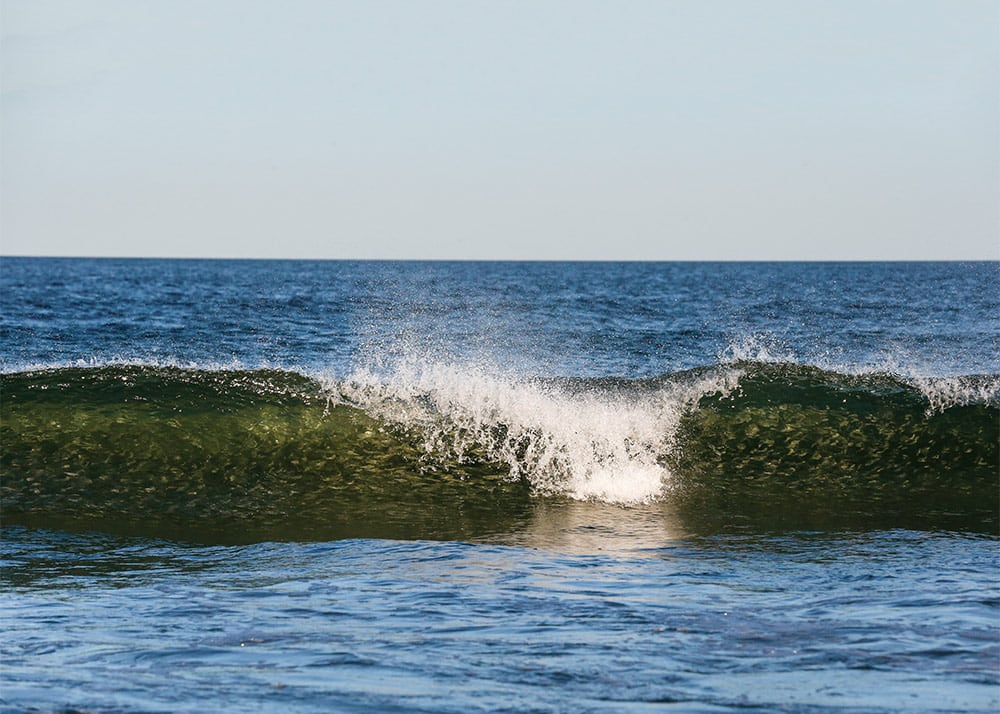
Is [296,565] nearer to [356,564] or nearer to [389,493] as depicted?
[356,564]

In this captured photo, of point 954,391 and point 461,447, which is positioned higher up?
point 954,391

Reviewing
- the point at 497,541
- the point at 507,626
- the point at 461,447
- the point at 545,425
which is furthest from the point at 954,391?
the point at 507,626

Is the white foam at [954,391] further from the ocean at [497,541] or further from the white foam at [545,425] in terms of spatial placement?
the white foam at [545,425]

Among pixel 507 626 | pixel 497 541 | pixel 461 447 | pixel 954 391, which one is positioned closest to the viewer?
pixel 507 626

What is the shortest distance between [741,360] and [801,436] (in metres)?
2.35

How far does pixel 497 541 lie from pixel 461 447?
3390 mm

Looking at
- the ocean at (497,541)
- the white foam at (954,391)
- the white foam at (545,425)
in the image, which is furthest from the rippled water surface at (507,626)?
the white foam at (954,391)

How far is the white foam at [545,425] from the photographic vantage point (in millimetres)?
11422

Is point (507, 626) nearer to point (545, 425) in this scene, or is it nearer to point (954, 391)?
point (545, 425)

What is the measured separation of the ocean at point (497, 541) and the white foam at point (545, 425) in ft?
0.12

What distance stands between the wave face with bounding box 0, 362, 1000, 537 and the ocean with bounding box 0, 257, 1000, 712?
43mm

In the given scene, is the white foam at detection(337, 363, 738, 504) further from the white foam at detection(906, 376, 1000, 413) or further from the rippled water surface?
the white foam at detection(906, 376, 1000, 413)

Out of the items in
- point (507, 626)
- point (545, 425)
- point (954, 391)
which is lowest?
point (507, 626)

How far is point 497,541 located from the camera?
8914 mm
